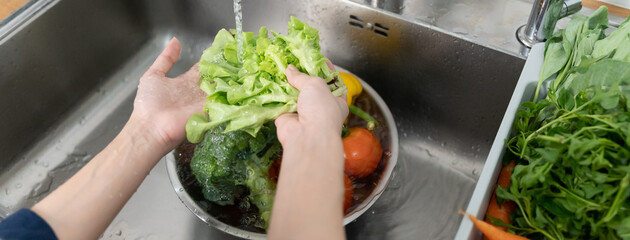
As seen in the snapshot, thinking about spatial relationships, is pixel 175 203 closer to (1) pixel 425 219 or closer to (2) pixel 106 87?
(2) pixel 106 87

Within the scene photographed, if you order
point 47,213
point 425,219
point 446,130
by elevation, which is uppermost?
point 47,213

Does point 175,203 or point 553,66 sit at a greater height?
point 553,66

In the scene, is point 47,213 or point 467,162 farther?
point 467,162

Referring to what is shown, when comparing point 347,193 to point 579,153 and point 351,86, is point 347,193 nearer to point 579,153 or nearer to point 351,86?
point 351,86

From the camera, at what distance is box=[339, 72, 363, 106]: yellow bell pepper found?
104 centimetres

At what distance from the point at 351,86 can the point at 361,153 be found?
163mm

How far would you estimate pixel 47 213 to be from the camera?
2.28 feet

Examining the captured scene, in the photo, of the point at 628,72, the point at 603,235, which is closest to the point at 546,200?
the point at 603,235

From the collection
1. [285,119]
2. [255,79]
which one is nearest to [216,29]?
[255,79]

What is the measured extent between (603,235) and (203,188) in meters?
0.67

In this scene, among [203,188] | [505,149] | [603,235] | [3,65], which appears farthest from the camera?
[3,65]

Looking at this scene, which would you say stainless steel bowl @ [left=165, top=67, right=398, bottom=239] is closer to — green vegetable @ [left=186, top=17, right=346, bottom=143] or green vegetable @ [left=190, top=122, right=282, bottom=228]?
green vegetable @ [left=190, top=122, right=282, bottom=228]

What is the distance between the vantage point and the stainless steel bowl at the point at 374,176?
2.88 ft

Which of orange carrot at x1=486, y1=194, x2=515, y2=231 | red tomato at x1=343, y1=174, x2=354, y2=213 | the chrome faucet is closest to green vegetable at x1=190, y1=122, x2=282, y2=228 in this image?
red tomato at x1=343, y1=174, x2=354, y2=213
